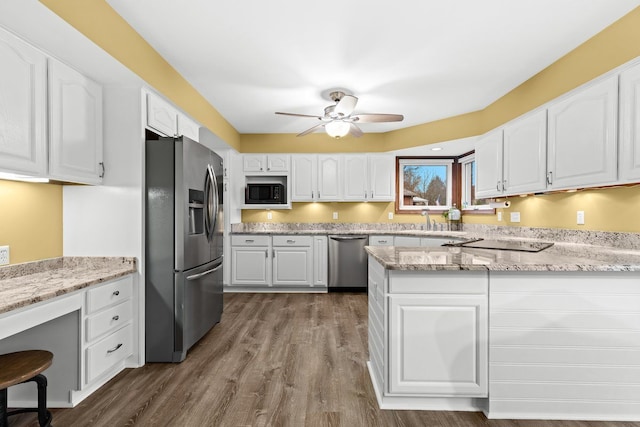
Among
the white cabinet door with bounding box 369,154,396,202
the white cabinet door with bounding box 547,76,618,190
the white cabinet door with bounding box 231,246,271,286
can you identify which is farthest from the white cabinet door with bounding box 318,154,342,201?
the white cabinet door with bounding box 547,76,618,190

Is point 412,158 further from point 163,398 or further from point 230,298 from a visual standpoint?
point 163,398

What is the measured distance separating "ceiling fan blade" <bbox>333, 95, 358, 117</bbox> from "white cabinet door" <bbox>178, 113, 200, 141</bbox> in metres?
1.51

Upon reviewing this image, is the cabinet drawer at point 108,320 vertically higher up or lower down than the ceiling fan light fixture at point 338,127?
lower down

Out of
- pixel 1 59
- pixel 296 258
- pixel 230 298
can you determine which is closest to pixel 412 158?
pixel 296 258

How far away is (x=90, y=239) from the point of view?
2.43 m

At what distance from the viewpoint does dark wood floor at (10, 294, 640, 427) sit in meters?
1.77

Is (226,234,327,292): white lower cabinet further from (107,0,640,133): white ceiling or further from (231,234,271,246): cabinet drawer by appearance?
(107,0,640,133): white ceiling

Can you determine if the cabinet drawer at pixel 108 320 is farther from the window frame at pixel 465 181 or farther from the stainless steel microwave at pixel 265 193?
the window frame at pixel 465 181

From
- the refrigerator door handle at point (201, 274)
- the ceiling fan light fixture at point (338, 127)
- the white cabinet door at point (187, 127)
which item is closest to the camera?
the refrigerator door handle at point (201, 274)

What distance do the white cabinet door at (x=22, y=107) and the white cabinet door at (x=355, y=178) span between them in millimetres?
3704

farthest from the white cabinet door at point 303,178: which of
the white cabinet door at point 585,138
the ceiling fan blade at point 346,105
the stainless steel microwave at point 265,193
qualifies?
the white cabinet door at point 585,138

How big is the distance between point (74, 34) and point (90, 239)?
1437 mm

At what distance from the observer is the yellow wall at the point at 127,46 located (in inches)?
69.6

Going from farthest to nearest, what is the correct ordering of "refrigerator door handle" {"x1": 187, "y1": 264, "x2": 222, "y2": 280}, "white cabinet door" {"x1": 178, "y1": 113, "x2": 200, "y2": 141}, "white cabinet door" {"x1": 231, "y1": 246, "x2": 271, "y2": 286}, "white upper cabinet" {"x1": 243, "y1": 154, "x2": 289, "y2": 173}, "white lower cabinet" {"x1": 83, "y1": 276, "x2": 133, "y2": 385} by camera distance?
"white upper cabinet" {"x1": 243, "y1": 154, "x2": 289, "y2": 173} < "white cabinet door" {"x1": 231, "y1": 246, "x2": 271, "y2": 286} < "white cabinet door" {"x1": 178, "y1": 113, "x2": 200, "y2": 141} < "refrigerator door handle" {"x1": 187, "y1": 264, "x2": 222, "y2": 280} < "white lower cabinet" {"x1": 83, "y1": 276, "x2": 133, "y2": 385}
